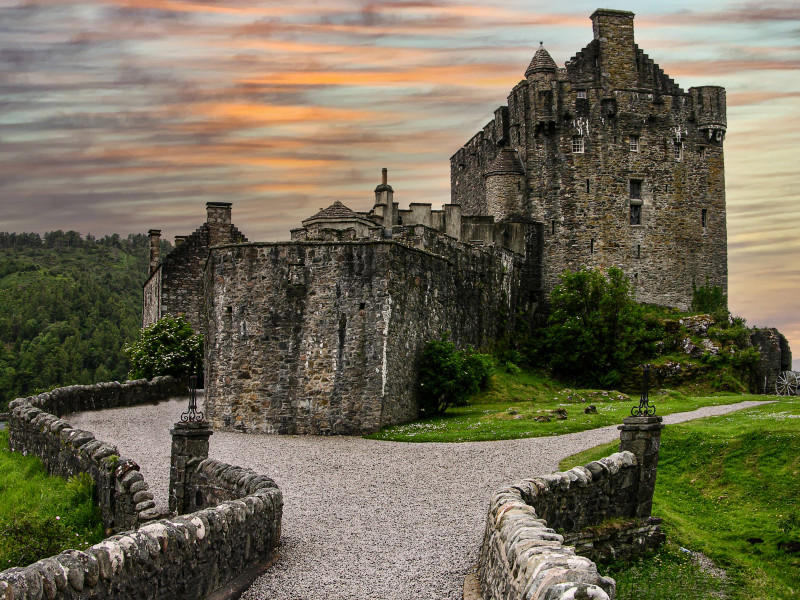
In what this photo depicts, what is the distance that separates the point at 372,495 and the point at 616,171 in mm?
35530

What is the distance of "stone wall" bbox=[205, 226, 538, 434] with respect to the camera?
92.6 feet

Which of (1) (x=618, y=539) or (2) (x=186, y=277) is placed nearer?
(1) (x=618, y=539)

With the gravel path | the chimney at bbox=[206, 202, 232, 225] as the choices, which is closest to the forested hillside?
the chimney at bbox=[206, 202, 232, 225]

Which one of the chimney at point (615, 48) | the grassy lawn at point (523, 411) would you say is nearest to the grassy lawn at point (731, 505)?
the grassy lawn at point (523, 411)

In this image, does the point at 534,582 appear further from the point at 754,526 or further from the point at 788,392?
the point at 788,392

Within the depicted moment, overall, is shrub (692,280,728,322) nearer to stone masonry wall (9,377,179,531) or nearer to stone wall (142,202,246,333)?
stone wall (142,202,246,333)

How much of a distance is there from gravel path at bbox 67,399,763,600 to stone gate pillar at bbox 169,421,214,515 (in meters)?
1.12

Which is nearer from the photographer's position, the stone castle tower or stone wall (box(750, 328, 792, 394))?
stone wall (box(750, 328, 792, 394))

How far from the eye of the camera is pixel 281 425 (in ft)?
92.9

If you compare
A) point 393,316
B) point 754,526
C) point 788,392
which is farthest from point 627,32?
point 754,526

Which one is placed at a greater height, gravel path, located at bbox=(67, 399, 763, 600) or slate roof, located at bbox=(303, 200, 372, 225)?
slate roof, located at bbox=(303, 200, 372, 225)

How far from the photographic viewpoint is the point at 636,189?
1981 inches

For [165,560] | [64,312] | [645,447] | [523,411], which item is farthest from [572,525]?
[64,312]

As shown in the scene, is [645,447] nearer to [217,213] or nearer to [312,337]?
[312,337]
